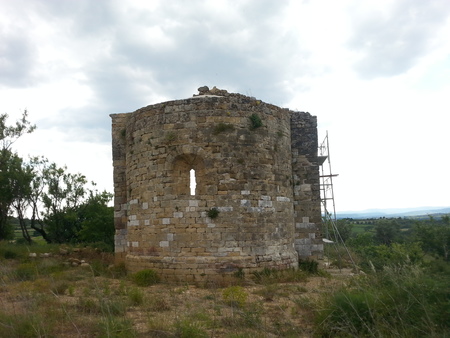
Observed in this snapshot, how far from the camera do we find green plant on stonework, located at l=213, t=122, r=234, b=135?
1005 cm

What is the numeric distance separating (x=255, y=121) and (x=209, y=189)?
7.82ft

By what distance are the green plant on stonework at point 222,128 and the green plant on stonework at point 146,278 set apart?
420 cm

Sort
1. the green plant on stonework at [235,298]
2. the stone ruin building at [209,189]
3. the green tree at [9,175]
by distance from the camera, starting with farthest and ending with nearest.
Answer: the green tree at [9,175] < the stone ruin building at [209,189] < the green plant on stonework at [235,298]

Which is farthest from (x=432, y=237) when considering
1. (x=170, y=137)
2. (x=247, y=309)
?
(x=247, y=309)

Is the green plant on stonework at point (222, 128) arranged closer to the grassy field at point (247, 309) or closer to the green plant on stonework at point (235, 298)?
the grassy field at point (247, 309)

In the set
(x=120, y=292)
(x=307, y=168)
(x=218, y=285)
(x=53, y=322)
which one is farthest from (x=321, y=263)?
(x=53, y=322)

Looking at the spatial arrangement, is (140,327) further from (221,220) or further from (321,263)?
(321,263)

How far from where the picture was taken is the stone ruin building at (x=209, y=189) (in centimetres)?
961

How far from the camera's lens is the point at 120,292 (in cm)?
805

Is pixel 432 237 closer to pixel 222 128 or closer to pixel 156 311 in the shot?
pixel 222 128

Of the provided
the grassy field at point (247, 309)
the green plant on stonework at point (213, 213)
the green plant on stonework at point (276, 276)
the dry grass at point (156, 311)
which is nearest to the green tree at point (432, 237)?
the green plant on stonework at point (276, 276)

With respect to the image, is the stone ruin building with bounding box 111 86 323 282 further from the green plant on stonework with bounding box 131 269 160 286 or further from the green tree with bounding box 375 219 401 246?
the green tree with bounding box 375 219 401 246

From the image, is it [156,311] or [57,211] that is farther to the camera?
[57,211]

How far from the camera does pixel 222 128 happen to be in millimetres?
10055
